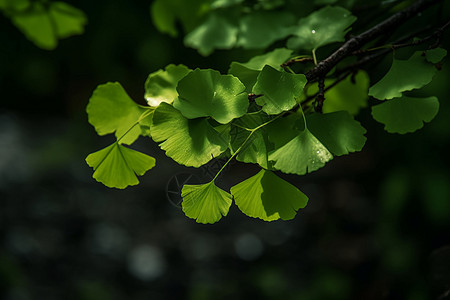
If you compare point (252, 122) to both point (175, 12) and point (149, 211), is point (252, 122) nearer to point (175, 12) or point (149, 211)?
point (175, 12)

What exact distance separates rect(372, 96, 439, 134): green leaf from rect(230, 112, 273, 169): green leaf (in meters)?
0.12

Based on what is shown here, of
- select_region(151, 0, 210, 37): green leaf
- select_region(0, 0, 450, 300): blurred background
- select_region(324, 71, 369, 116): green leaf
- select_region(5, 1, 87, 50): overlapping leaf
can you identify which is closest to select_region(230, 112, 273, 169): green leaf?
select_region(324, 71, 369, 116): green leaf

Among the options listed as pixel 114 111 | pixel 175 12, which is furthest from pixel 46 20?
pixel 114 111

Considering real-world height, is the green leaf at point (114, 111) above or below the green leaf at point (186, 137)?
below

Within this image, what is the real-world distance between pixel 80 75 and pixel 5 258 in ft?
3.87

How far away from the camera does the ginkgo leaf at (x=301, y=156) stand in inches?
12.1

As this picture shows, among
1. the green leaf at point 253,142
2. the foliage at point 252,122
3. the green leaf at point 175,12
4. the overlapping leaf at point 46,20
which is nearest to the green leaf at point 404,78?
the foliage at point 252,122

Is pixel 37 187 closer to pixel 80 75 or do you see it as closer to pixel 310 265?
pixel 80 75

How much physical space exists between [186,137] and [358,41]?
0.20 m

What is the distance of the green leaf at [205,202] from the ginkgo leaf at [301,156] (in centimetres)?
6

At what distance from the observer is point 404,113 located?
0.38m

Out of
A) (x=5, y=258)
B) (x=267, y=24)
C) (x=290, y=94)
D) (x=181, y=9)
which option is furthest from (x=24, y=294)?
(x=290, y=94)

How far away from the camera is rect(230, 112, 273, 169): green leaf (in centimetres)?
32

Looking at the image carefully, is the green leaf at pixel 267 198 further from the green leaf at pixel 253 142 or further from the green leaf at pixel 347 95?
the green leaf at pixel 347 95
